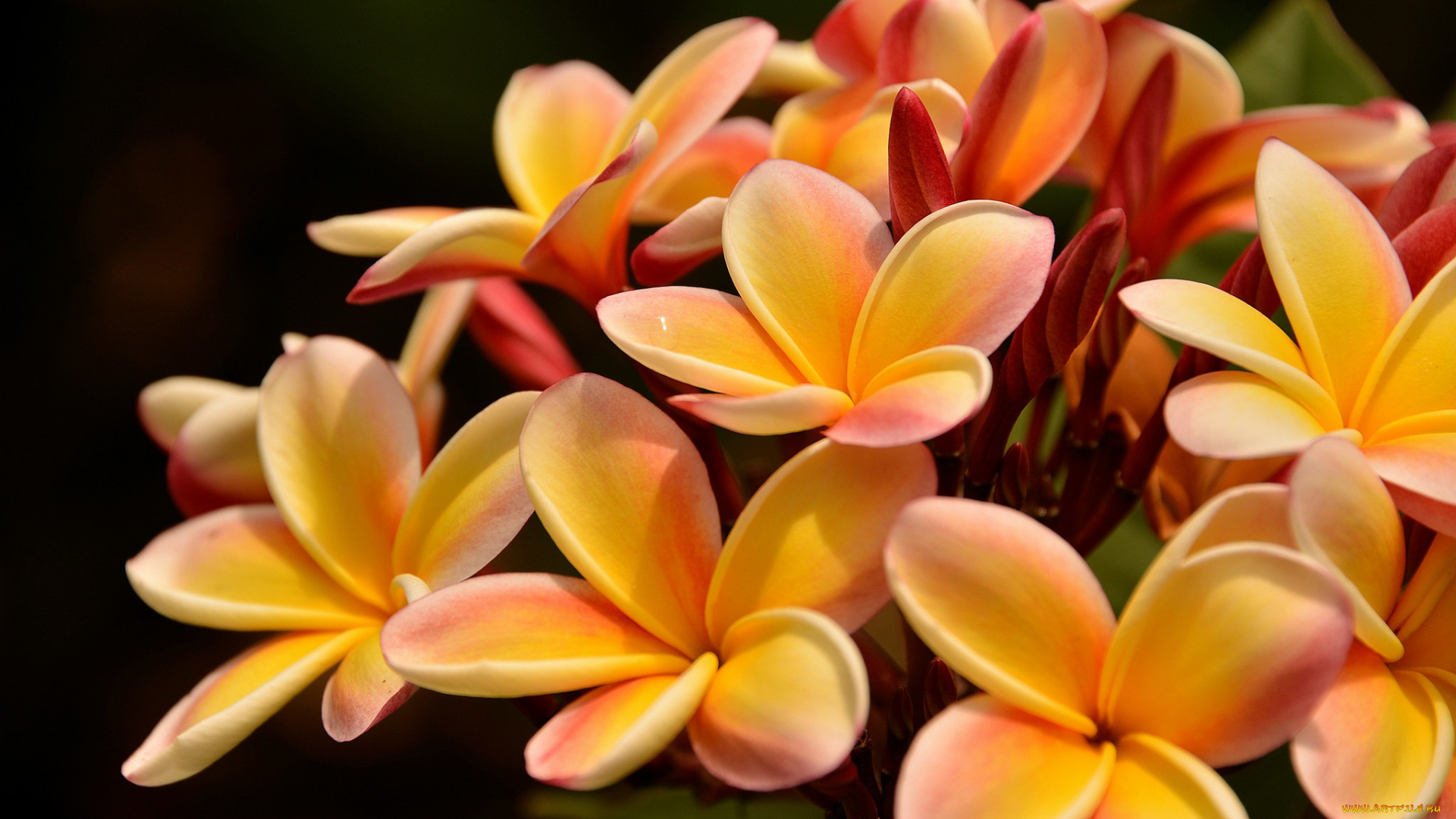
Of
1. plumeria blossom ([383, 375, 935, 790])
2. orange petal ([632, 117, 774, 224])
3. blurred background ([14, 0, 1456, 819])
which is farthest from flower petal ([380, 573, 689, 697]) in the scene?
blurred background ([14, 0, 1456, 819])

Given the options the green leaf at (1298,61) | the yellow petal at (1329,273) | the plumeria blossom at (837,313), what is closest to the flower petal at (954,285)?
the plumeria blossom at (837,313)

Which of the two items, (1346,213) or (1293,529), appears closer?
(1293,529)

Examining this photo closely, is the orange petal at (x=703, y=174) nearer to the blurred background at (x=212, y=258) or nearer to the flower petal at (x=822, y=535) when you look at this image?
the flower petal at (x=822, y=535)

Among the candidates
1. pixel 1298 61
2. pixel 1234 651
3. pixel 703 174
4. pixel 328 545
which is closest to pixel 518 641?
pixel 328 545

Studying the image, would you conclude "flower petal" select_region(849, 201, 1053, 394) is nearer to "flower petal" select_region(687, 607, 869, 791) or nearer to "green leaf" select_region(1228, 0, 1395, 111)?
"flower petal" select_region(687, 607, 869, 791)

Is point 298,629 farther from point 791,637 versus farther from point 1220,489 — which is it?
point 1220,489

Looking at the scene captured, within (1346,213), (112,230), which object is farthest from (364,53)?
(1346,213)

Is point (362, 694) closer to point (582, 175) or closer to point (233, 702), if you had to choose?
point (233, 702)
